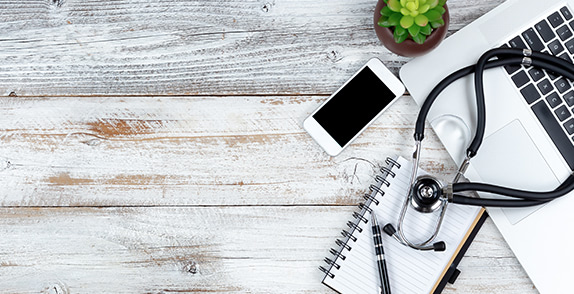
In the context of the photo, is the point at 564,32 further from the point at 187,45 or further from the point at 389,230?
the point at 187,45

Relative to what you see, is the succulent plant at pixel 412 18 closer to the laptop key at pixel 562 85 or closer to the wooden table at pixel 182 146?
the wooden table at pixel 182 146

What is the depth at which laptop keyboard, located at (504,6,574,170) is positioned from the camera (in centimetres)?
85

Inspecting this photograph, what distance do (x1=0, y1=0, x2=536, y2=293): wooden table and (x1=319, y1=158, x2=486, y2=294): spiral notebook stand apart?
0.03 m

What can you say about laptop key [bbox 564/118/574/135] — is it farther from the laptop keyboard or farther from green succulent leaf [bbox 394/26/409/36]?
green succulent leaf [bbox 394/26/409/36]

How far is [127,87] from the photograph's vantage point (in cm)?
95

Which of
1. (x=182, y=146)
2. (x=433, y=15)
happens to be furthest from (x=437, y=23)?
(x=182, y=146)

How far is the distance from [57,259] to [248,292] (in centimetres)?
34

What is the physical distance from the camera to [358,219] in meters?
0.89

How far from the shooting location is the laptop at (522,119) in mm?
841

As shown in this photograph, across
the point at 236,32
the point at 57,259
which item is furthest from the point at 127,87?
the point at 57,259

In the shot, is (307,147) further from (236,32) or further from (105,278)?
(105,278)

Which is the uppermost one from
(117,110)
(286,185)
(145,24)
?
(145,24)

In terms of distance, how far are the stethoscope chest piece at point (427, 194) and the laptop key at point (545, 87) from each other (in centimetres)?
23

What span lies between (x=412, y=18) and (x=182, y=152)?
0.45 metres
